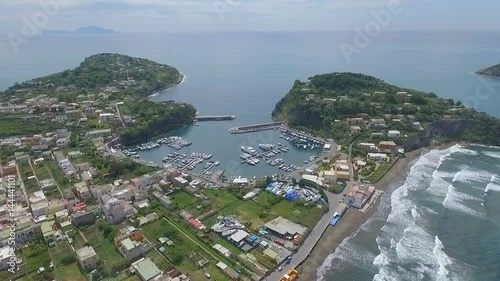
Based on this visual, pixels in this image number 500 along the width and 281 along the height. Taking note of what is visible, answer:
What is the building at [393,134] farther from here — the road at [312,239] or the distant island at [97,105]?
the distant island at [97,105]

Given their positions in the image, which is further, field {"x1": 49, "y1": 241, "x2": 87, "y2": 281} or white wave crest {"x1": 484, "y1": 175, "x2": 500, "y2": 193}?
white wave crest {"x1": 484, "y1": 175, "x2": 500, "y2": 193}

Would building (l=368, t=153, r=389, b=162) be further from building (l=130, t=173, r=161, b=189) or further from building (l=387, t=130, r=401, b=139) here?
building (l=130, t=173, r=161, b=189)

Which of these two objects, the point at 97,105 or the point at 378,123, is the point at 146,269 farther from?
the point at 97,105

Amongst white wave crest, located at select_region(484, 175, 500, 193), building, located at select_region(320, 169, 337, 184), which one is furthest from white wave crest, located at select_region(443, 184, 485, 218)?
building, located at select_region(320, 169, 337, 184)

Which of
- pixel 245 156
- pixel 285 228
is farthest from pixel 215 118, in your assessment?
pixel 285 228

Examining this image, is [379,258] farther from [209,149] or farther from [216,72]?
[216,72]

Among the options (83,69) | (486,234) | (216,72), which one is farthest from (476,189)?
(216,72)
